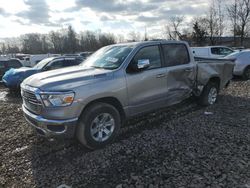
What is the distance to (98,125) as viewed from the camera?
15.4 ft

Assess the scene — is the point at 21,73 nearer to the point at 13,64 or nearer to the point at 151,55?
the point at 13,64

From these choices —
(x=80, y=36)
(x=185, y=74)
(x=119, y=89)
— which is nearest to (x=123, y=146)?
(x=119, y=89)

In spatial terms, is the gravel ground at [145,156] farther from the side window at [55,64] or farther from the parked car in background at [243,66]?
the parked car in background at [243,66]

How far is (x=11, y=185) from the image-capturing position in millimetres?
3732

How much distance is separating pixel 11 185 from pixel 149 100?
10.0 ft

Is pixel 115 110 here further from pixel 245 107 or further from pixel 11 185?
pixel 245 107

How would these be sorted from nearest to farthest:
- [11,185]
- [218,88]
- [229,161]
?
[11,185], [229,161], [218,88]

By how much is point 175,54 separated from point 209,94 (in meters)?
2.08

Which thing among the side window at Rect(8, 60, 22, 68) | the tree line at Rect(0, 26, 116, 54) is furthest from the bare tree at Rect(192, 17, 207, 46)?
the side window at Rect(8, 60, 22, 68)

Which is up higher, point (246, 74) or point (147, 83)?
point (147, 83)

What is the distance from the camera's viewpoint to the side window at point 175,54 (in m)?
5.90

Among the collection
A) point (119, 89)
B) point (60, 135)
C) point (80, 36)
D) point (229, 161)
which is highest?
point (80, 36)

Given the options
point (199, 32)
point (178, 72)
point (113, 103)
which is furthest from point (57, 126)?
point (199, 32)

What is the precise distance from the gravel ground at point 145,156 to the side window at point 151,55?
1446 millimetres
